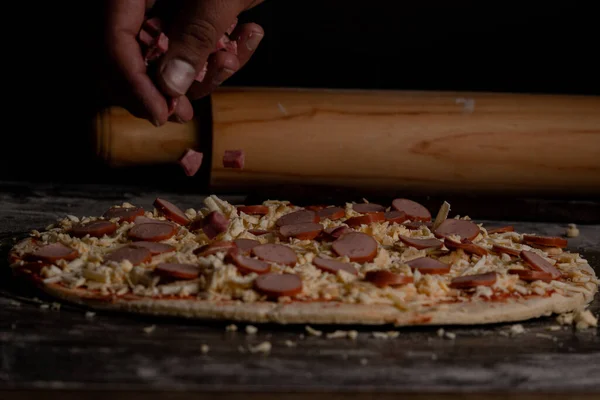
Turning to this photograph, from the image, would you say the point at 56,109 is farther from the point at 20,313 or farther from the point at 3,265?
the point at 20,313

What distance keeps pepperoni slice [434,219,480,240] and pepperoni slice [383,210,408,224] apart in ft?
0.44

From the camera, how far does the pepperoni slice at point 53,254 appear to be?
1944mm

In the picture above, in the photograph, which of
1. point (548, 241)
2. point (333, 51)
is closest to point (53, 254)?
point (548, 241)

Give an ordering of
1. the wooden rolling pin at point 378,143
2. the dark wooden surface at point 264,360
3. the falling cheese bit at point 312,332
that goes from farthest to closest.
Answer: the wooden rolling pin at point 378,143 → the falling cheese bit at point 312,332 → the dark wooden surface at point 264,360

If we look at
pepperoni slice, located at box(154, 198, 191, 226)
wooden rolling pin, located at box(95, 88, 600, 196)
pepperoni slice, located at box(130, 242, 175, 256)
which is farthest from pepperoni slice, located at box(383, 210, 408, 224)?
wooden rolling pin, located at box(95, 88, 600, 196)

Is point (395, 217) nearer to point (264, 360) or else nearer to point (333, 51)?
point (264, 360)

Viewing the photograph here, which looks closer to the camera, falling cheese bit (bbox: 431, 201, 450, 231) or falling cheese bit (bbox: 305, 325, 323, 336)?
falling cheese bit (bbox: 305, 325, 323, 336)

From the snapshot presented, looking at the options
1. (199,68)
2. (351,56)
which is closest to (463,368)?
(199,68)

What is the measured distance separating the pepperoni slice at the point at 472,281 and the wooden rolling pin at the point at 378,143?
1249 millimetres

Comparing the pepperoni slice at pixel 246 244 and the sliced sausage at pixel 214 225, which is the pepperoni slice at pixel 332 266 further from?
the sliced sausage at pixel 214 225

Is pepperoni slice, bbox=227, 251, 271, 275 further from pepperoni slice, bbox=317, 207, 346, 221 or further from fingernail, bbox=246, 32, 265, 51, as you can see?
fingernail, bbox=246, 32, 265, 51

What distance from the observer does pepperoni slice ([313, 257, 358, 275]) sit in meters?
1.88

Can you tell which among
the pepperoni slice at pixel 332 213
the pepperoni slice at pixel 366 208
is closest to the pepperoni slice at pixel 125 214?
the pepperoni slice at pixel 332 213

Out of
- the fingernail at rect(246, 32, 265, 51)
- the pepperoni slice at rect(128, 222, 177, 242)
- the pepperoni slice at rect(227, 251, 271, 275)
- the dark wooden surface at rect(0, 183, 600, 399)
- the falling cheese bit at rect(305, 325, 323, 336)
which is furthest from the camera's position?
the fingernail at rect(246, 32, 265, 51)
